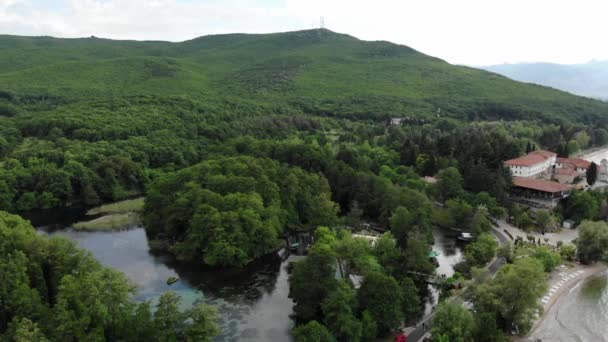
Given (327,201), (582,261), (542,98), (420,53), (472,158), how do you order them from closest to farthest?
(582,261)
(327,201)
(472,158)
(542,98)
(420,53)

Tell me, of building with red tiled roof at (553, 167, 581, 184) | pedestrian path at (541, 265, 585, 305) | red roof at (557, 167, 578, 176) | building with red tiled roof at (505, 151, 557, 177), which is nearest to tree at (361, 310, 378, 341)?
pedestrian path at (541, 265, 585, 305)

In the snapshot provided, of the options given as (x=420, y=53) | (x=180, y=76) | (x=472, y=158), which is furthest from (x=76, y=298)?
(x=420, y=53)

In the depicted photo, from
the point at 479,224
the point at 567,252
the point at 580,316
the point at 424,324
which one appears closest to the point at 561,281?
the point at 580,316

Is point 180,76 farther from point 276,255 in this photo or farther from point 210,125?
point 276,255

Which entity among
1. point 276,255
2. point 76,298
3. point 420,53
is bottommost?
point 276,255

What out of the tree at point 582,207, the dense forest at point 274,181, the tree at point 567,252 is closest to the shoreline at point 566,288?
the tree at point 567,252

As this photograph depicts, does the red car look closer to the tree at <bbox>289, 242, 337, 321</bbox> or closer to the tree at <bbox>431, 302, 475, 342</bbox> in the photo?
the tree at <bbox>431, 302, 475, 342</bbox>

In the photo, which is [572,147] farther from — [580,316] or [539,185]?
[580,316]
